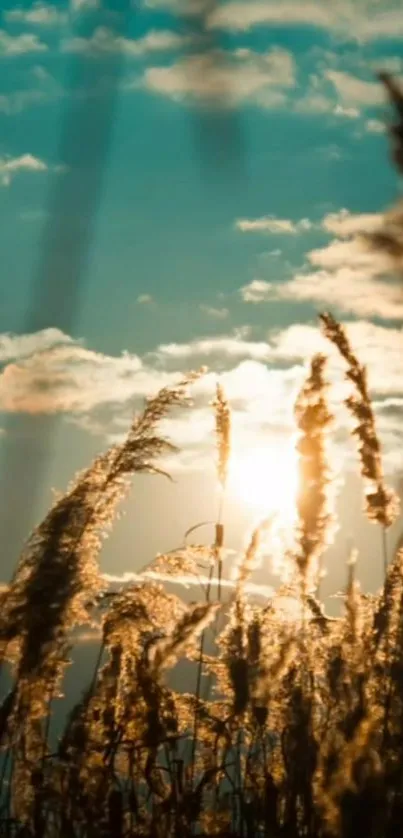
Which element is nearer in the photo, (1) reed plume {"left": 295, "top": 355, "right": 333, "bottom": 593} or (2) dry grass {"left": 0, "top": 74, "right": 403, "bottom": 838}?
(2) dry grass {"left": 0, "top": 74, "right": 403, "bottom": 838}

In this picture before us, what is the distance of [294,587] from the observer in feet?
18.5

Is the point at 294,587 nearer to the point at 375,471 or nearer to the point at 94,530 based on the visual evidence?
the point at 375,471

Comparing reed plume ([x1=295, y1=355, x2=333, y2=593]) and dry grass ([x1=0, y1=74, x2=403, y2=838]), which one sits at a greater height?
reed plume ([x1=295, y1=355, x2=333, y2=593])

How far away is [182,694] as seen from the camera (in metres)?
4.81

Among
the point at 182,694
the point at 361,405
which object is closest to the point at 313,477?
the point at 361,405

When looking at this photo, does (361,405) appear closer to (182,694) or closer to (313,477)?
(313,477)

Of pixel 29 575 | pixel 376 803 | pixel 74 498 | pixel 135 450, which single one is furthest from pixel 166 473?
pixel 376 803

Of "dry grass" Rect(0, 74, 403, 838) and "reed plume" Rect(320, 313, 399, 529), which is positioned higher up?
"reed plume" Rect(320, 313, 399, 529)

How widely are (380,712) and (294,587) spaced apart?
1186 millimetres

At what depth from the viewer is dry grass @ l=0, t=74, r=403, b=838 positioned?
3.86m

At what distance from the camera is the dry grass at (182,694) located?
3.86m

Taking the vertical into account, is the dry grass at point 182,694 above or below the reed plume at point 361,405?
below

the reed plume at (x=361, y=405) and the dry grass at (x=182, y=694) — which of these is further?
the reed plume at (x=361, y=405)

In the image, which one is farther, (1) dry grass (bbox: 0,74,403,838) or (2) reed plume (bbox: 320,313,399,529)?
(2) reed plume (bbox: 320,313,399,529)
